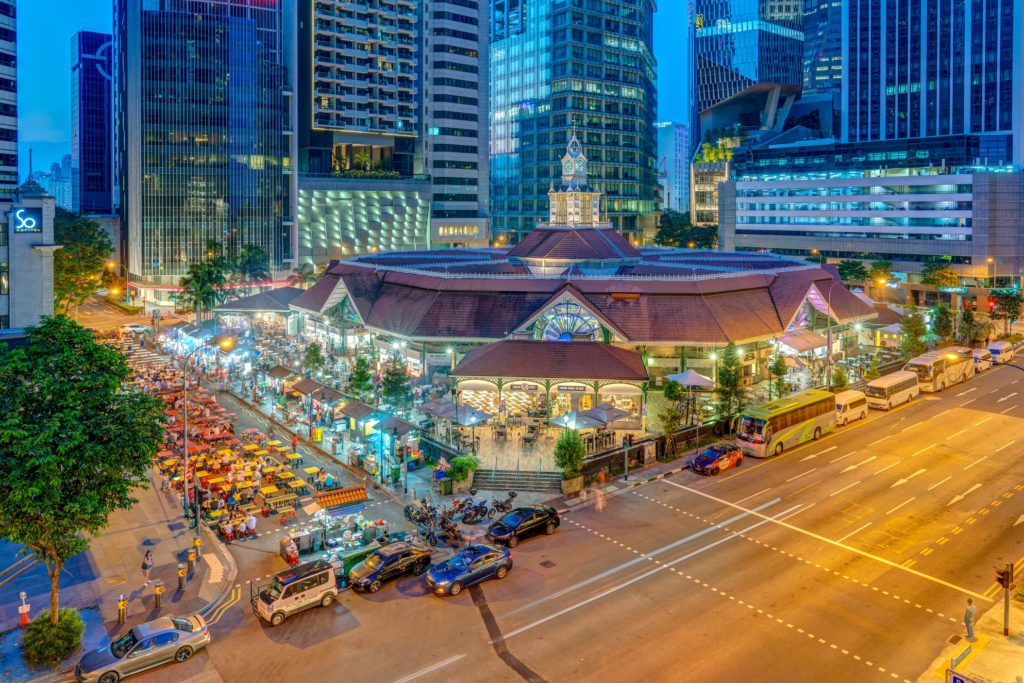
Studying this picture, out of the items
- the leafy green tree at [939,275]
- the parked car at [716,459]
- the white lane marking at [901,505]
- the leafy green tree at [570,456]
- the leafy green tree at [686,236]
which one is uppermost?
the leafy green tree at [686,236]

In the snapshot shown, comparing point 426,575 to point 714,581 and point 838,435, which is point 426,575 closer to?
point 714,581

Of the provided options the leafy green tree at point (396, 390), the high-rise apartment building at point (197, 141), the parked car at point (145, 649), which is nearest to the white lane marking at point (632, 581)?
the parked car at point (145, 649)

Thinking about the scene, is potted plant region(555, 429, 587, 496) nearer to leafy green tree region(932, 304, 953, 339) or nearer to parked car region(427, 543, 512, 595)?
parked car region(427, 543, 512, 595)

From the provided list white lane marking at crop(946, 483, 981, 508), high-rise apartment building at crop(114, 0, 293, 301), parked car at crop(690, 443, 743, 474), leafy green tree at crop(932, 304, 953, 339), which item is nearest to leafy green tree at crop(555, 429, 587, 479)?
parked car at crop(690, 443, 743, 474)

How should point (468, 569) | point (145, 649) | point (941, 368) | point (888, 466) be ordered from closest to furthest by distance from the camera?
point (145, 649), point (468, 569), point (888, 466), point (941, 368)

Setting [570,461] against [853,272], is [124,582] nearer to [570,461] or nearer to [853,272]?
[570,461]

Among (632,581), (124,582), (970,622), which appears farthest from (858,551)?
(124,582)

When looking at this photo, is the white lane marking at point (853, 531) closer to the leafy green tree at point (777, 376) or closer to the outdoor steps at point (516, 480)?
the outdoor steps at point (516, 480)
